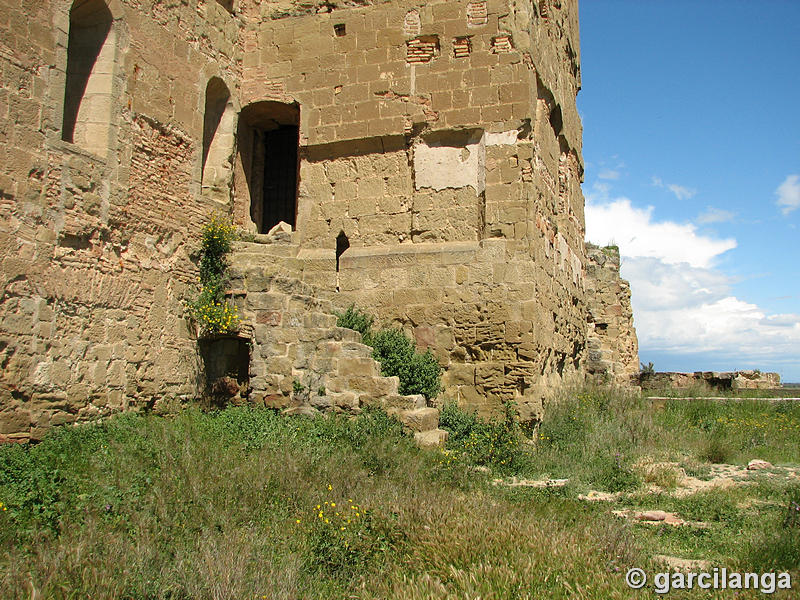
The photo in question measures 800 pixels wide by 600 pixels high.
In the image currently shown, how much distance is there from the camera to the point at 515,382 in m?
9.34

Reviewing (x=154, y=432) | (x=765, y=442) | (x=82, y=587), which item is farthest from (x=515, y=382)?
(x=82, y=587)

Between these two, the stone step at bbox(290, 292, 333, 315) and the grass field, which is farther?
the stone step at bbox(290, 292, 333, 315)

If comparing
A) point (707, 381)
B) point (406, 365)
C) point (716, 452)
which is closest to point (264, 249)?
point (406, 365)

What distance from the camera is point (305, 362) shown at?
8.55 m

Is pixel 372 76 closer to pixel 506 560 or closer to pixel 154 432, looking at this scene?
pixel 154 432

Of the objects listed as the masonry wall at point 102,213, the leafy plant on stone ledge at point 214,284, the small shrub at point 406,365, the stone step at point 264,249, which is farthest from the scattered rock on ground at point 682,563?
the stone step at point 264,249

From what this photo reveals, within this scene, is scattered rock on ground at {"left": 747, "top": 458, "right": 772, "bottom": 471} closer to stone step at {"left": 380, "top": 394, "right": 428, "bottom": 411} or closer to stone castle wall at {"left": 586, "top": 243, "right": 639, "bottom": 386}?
stone step at {"left": 380, "top": 394, "right": 428, "bottom": 411}

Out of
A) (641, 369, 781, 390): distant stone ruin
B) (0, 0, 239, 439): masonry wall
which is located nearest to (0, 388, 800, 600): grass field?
(0, 0, 239, 439): masonry wall

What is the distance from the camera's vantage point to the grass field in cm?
425

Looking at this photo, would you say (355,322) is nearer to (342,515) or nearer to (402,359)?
(402,359)

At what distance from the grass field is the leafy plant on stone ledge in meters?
1.24

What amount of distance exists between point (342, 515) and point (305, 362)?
3540 mm

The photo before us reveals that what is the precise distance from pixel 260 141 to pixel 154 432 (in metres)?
6.67

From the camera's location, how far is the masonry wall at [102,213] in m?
7.05
